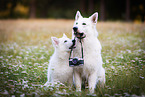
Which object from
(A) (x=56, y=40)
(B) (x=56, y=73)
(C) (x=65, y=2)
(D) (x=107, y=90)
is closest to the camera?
(D) (x=107, y=90)

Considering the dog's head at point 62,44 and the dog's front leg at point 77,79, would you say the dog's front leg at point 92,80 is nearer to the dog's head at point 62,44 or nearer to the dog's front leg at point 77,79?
the dog's front leg at point 77,79

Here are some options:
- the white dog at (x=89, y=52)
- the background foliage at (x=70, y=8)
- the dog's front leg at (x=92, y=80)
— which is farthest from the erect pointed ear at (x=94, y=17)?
the background foliage at (x=70, y=8)

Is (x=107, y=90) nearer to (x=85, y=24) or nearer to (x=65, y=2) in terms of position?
(x=85, y=24)

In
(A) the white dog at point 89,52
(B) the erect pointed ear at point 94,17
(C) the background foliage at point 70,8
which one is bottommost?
(A) the white dog at point 89,52

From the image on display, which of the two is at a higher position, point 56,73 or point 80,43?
point 80,43

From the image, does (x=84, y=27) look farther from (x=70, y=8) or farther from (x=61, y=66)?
(x=70, y=8)

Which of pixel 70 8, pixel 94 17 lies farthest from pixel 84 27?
pixel 70 8

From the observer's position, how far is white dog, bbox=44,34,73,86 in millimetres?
4598

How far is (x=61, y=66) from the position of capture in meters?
4.68

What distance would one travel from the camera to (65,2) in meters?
40.2

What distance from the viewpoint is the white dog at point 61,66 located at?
4.60m

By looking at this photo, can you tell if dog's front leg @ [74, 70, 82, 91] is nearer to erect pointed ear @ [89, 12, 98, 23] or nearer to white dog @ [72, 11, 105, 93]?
white dog @ [72, 11, 105, 93]

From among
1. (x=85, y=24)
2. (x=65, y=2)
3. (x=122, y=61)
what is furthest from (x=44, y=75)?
(x=65, y=2)

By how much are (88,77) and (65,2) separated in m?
37.5
